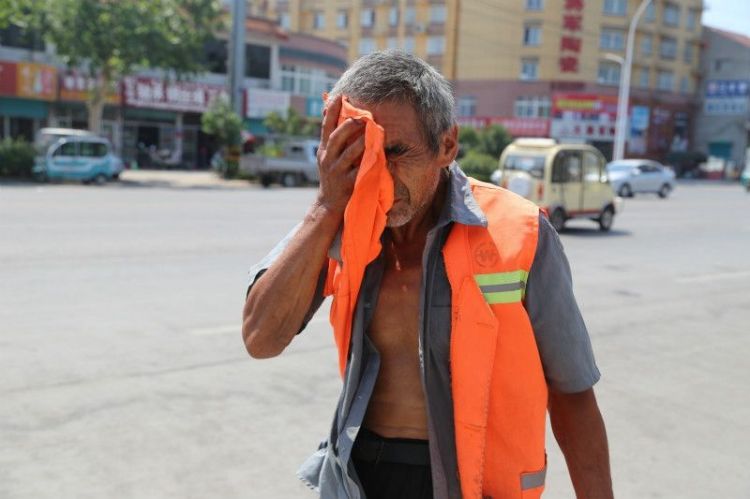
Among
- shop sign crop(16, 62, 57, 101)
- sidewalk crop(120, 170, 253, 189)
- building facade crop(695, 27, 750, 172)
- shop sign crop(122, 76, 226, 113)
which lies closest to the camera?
sidewalk crop(120, 170, 253, 189)

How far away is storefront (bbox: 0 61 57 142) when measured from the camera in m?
31.8

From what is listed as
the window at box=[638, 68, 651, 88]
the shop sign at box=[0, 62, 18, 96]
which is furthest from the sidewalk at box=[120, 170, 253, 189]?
the window at box=[638, 68, 651, 88]

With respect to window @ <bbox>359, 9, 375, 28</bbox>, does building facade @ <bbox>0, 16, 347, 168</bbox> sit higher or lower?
lower

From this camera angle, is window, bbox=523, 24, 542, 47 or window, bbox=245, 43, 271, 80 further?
window, bbox=523, 24, 542, 47

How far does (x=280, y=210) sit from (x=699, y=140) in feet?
179

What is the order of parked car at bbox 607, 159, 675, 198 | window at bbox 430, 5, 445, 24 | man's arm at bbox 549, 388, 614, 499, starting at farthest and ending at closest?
window at bbox 430, 5, 445, 24 < parked car at bbox 607, 159, 675, 198 < man's arm at bbox 549, 388, 614, 499

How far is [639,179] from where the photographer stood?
31359 millimetres

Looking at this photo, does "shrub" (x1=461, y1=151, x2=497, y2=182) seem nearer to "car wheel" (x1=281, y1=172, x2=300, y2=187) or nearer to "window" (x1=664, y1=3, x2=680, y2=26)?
"car wheel" (x1=281, y1=172, x2=300, y2=187)

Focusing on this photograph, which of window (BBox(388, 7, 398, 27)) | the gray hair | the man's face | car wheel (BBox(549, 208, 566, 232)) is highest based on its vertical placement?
window (BBox(388, 7, 398, 27))

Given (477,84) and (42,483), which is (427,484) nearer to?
(42,483)

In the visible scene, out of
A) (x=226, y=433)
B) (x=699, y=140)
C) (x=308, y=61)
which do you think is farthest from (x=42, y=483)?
(x=699, y=140)

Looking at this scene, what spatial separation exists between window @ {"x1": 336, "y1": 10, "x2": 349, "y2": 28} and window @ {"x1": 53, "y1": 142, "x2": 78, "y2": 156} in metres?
42.3

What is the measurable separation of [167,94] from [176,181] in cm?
831

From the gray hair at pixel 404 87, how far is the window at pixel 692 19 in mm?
66902
